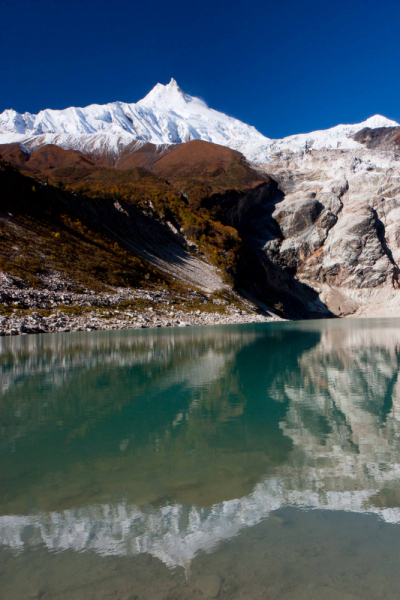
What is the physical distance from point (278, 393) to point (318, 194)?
154 meters

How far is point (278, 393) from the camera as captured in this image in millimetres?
16312

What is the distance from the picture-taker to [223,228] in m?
121

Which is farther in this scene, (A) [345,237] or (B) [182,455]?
(A) [345,237]

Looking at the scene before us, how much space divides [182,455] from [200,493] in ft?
6.73

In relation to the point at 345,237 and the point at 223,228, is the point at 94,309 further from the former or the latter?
the point at 345,237

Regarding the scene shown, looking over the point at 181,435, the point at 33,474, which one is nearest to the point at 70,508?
the point at 33,474

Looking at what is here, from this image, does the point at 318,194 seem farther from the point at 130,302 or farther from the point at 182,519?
the point at 182,519

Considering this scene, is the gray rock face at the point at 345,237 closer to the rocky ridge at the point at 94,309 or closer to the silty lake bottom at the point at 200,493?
the rocky ridge at the point at 94,309

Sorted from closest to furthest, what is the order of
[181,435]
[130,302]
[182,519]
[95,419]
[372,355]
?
[182,519], [181,435], [95,419], [372,355], [130,302]

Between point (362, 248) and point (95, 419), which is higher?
point (362, 248)

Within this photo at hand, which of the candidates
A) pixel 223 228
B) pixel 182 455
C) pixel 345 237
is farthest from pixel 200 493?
pixel 345 237

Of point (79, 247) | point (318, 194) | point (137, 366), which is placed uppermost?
point (318, 194)

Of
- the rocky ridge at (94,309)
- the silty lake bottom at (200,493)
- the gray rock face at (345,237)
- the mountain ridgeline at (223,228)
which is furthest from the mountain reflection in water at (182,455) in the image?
the gray rock face at (345,237)

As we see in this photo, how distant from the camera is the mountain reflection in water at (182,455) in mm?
6301
